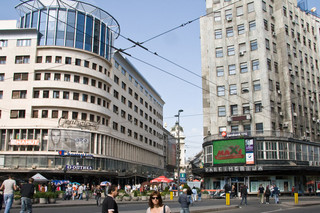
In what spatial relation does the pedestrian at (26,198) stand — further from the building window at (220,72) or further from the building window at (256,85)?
the building window at (220,72)

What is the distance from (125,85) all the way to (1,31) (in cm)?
2497

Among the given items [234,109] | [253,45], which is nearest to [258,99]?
[234,109]

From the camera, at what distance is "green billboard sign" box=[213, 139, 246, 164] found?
45969 mm

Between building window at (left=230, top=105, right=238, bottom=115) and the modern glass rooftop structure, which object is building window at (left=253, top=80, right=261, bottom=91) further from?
the modern glass rooftop structure

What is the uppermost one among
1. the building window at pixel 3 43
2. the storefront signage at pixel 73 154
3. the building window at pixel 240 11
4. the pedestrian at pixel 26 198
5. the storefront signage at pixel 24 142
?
the building window at pixel 240 11

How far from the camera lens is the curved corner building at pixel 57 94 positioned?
162 ft

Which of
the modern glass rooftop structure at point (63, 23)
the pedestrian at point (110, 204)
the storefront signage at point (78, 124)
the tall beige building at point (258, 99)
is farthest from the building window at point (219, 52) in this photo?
the pedestrian at point (110, 204)

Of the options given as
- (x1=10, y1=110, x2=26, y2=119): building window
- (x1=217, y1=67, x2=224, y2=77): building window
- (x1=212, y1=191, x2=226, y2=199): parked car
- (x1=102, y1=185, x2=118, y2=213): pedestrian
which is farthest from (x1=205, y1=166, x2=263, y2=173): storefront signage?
(x1=102, y1=185, x2=118, y2=213): pedestrian

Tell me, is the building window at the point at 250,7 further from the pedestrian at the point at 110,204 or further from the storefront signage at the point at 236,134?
the pedestrian at the point at 110,204

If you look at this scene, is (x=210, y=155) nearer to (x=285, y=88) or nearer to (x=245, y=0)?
(x=285, y=88)

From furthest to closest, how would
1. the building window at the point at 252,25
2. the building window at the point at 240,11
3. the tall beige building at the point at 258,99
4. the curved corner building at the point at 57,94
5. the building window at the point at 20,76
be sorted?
the building window at the point at 240,11, the building window at the point at 20,76, the building window at the point at 252,25, the curved corner building at the point at 57,94, the tall beige building at the point at 258,99

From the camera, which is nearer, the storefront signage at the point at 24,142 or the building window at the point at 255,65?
the storefront signage at the point at 24,142

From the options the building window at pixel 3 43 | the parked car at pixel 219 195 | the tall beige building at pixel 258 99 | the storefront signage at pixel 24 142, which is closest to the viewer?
the parked car at pixel 219 195

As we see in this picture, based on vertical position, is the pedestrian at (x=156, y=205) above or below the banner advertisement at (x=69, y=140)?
below
